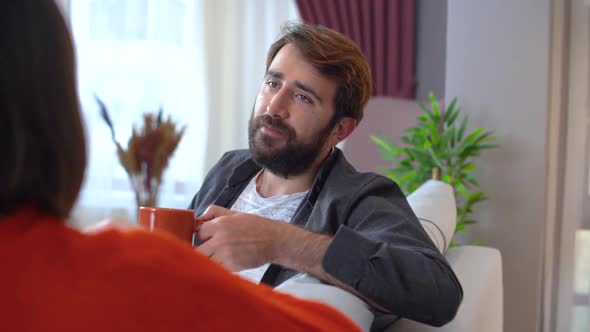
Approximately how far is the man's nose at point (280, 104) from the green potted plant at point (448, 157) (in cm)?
183

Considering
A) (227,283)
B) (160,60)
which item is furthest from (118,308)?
(160,60)

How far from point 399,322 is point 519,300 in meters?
2.51

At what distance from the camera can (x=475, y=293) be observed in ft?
4.57

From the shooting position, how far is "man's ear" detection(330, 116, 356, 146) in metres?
1.75

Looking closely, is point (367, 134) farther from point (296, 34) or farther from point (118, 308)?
point (118, 308)

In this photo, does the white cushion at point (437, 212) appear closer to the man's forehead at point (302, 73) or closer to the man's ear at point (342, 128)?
the man's ear at point (342, 128)

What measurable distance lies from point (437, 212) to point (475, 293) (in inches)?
16.8

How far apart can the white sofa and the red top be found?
0.40 metres

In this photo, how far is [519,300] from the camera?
3537mm

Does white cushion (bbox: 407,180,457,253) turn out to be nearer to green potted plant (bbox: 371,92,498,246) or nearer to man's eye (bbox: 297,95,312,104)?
man's eye (bbox: 297,95,312,104)

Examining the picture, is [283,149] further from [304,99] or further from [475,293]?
[475,293]

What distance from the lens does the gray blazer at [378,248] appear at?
1.12 metres

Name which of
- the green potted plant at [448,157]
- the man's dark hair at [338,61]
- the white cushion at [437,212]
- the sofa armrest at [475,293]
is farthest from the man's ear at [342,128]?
the green potted plant at [448,157]

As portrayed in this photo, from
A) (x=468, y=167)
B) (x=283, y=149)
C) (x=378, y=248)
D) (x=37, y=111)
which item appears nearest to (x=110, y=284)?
(x=37, y=111)
